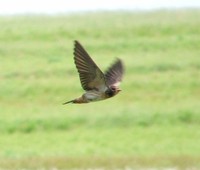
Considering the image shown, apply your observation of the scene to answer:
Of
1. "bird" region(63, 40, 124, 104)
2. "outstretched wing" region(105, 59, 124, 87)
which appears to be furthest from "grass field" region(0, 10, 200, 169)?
"bird" region(63, 40, 124, 104)

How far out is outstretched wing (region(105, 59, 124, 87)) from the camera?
6.17 meters

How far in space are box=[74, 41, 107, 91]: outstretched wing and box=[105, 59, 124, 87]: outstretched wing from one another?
11 cm

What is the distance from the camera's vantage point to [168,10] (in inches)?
1710

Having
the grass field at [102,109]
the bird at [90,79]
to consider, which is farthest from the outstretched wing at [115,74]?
the grass field at [102,109]

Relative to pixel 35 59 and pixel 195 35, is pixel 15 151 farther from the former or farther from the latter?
pixel 195 35

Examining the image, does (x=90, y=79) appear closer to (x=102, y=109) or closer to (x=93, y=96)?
(x=93, y=96)

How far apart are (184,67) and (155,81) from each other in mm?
1508

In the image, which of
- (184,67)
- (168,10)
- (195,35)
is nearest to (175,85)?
(184,67)

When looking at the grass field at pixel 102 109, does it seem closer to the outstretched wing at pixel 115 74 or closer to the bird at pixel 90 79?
the outstretched wing at pixel 115 74

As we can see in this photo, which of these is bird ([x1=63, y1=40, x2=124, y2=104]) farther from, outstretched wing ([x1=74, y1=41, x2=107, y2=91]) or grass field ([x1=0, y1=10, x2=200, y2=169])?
grass field ([x1=0, y1=10, x2=200, y2=169])

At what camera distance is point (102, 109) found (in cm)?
1587

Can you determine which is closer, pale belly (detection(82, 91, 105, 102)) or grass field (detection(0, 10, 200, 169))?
pale belly (detection(82, 91, 105, 102))

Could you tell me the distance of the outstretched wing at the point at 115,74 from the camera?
20.2 ft

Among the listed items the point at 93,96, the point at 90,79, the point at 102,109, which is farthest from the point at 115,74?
the point at 102,109
